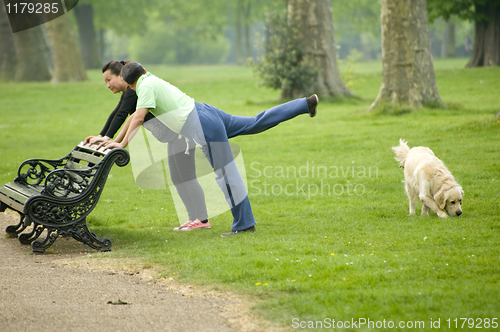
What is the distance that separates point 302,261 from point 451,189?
2179 mm

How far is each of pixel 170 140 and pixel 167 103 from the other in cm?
57

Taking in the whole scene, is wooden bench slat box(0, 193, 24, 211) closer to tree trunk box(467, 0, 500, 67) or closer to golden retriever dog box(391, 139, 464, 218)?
golden retriever dog box(391, 139, 464, 218)

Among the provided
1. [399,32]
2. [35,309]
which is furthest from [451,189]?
[399,32]

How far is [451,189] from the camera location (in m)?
5.98

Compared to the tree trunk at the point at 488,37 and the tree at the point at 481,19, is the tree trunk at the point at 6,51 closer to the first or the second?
the tree at the point at 481,19

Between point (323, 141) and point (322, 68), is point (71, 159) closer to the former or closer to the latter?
point (323, 141)

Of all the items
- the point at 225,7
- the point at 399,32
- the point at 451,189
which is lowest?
the point at 451,189

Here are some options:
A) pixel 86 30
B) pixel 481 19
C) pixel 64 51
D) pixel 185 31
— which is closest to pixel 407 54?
pixel 481 19

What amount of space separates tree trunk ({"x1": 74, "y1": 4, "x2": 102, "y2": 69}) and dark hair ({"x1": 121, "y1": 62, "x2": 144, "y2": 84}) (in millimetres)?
43049

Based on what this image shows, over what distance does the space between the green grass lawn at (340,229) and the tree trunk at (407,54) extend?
0.66 m

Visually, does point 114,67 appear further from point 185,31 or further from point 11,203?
point 185,31

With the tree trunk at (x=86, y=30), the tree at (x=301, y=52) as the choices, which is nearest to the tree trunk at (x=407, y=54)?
the tree at (x=301, y=52)

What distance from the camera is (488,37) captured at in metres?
27.6

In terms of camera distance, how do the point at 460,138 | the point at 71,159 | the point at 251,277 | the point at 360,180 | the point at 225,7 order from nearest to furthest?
the point at 251,277 < the point at 71,159 < the point at 360,180 < the point at 460,138 < the point at 225,7
